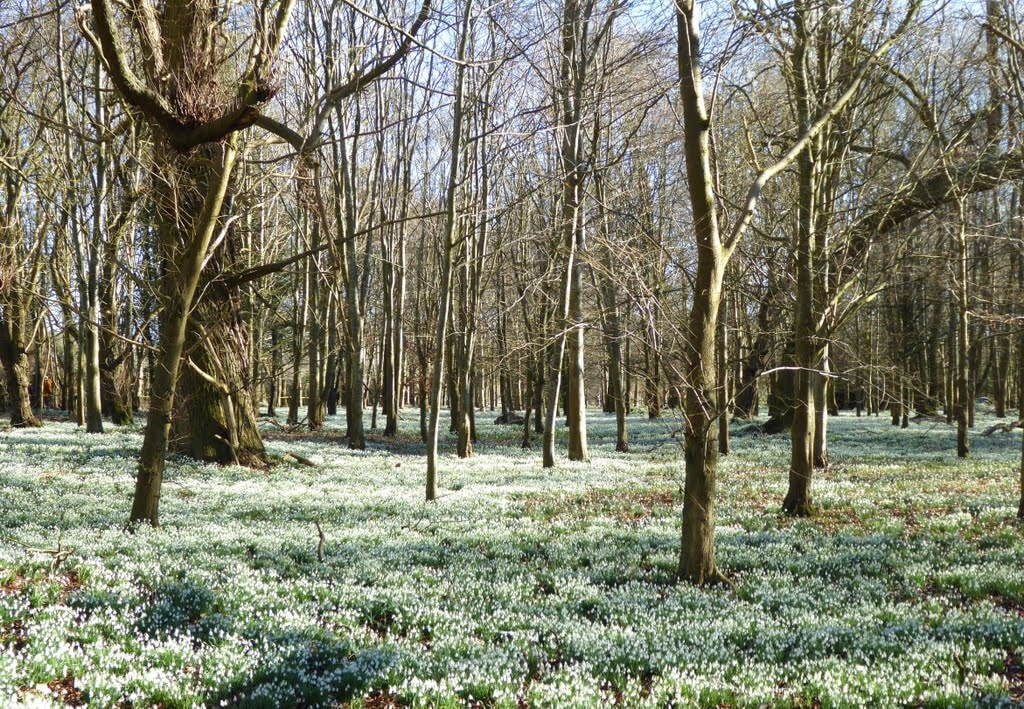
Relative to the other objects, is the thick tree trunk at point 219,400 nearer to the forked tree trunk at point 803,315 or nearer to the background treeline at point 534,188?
the background treeline at point 534,188

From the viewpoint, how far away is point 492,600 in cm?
823

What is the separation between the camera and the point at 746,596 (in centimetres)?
861

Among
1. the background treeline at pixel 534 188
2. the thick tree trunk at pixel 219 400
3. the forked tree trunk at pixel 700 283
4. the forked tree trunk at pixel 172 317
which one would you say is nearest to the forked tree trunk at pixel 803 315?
the background treeline at pixel 534 188

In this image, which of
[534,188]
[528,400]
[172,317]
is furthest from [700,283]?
[528,400]

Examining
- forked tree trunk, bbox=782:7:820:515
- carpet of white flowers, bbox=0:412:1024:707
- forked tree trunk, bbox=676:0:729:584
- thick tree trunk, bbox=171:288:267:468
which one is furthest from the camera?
thick tree trunk, bbox=171:288:267:468

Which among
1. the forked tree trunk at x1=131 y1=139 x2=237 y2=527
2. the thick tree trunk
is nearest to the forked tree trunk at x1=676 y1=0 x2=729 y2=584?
the forked tree trunk at x1=131 y1=139 x2=237 y2=527

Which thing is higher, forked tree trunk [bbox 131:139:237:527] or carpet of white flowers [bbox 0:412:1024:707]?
forked tree trunk [bbox 131:139:237:527]

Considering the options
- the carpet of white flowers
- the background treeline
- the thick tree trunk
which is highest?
the background treeline

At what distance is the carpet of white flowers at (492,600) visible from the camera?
5523 millimetres

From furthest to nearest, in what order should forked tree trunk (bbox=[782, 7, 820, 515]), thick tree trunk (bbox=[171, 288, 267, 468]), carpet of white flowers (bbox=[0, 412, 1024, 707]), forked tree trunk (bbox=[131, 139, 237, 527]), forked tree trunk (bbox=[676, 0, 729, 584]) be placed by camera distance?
thick tree trunk (bbox=[171, 288, 267, 468]) → forked tree trunk (bbox=[782, 7, 820, 515]) → forked tree trunk (bbox=[131, 139, 237, 527]) → forked tree trunk (bbox=[676, 0, 729, 584]) → carpet of white flowers (bbox=[0, 412, 1024, 707])

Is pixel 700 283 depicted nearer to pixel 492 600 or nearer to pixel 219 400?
pixel 492 600

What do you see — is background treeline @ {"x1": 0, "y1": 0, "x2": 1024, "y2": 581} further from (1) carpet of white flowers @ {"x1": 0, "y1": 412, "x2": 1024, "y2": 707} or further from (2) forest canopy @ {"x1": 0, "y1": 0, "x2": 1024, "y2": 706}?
(1) carpet of white flowers @ {"x1": 0, "y1": 412, "x2": 1024, "y2": 707}

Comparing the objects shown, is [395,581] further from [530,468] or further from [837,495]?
[530,468]

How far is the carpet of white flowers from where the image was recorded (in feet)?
18.1
